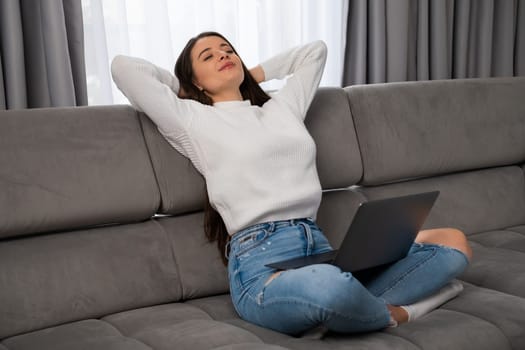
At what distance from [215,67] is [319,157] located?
450mm

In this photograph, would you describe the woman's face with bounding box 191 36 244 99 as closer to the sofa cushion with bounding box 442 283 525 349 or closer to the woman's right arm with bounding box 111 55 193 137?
the woman's right arm with bounding box 111 55 193 137

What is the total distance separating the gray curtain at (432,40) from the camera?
3.18 m

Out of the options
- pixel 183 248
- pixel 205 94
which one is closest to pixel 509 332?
pixel 183 248

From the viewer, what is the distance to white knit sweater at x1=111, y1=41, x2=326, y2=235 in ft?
6.43

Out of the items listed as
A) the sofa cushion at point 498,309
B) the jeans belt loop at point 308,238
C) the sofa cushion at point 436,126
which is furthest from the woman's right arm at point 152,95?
the sofa cushion at point 498,309

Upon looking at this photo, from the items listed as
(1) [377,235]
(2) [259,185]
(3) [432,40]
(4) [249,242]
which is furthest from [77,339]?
(3) [432,40]

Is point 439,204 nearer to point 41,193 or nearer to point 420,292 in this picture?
Answer: point 420,292

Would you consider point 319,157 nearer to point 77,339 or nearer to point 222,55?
point 222,55

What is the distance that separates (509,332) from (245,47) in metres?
1.63

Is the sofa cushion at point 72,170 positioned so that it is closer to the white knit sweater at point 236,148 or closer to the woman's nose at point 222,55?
the white knit sweater at point 236,148

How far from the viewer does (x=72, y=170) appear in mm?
1926

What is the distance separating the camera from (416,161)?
2.54 meters

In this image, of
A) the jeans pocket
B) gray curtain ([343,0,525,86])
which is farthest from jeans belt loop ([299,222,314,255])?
gray curtain ([343,0,525,86])

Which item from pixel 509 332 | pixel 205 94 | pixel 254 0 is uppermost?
pixel 254 0
